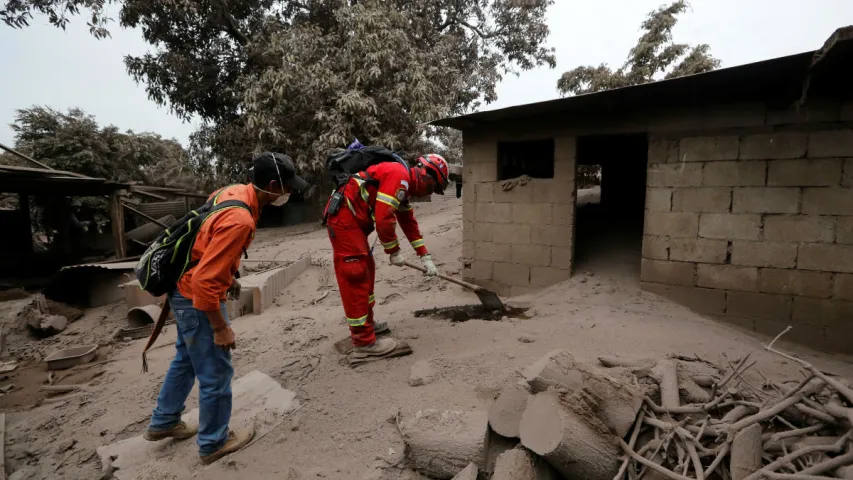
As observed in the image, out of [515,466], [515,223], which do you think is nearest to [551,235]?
[515,223]

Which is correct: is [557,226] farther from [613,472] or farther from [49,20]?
[49,20]

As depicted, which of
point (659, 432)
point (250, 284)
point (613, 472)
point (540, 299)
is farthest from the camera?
point (250, 284)

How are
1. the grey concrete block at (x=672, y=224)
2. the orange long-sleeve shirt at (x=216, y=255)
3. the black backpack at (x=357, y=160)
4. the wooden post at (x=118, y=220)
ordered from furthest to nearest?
the wooden post at (x=118, y=220) → the grey concrete block at (x=672, y=224) → the black backpack at (x=357, y=160) → the orange long-sleeve shirt at (x=216, y=255)

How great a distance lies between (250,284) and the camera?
19.8ft

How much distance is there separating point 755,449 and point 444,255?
5824 mm

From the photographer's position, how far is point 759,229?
3855mm

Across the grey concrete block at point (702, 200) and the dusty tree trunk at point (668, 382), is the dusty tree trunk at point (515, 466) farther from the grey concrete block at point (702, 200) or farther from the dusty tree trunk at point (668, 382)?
the grey concrete block at point (702, 200)

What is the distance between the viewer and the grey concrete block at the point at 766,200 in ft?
12.2

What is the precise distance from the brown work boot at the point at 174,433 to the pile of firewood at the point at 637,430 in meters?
1.48

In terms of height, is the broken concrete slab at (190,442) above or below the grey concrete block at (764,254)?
below

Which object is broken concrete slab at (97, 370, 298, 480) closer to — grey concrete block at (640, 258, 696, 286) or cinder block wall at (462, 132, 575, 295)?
cinder block wall at (462, 132, 575, 295)

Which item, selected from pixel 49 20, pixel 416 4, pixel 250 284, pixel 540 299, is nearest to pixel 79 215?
pixel 49 20

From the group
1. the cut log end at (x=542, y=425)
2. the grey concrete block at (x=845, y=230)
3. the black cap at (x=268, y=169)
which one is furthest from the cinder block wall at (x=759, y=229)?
the black cap at (x=268, y=169)

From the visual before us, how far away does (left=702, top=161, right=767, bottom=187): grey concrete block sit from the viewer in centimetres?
382
